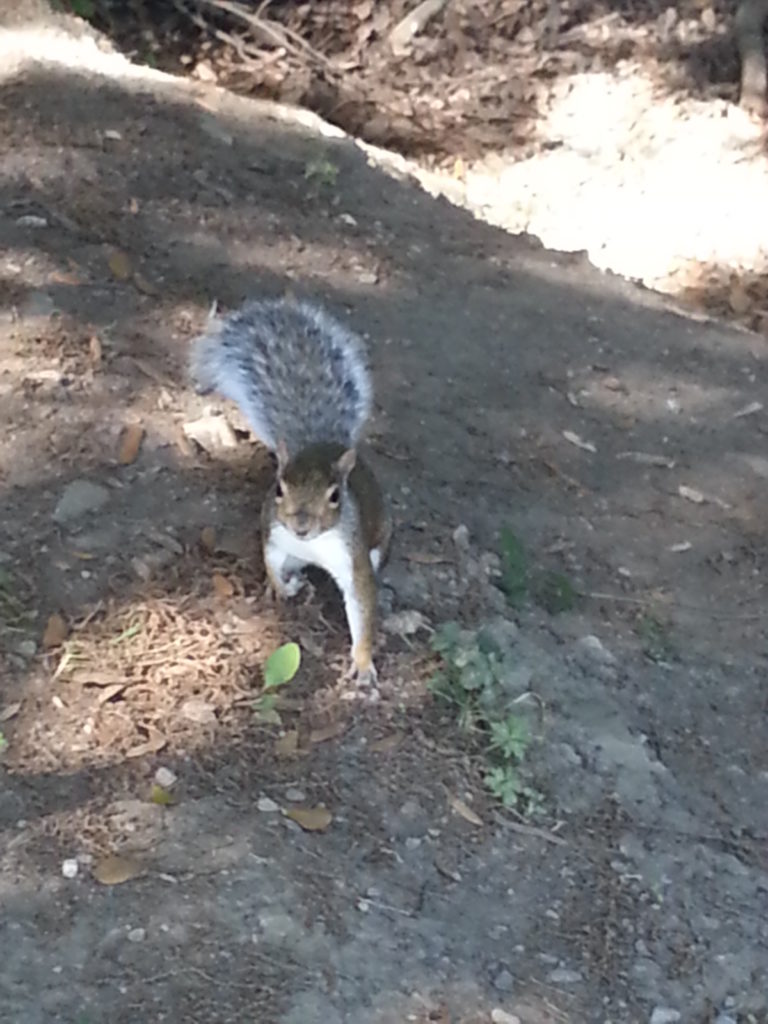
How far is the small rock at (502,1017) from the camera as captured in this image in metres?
2.60

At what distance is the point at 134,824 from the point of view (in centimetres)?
272

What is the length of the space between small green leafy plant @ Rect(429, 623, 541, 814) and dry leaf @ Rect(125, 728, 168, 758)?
1.98 ft

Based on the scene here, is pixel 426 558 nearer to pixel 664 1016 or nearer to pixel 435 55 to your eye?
pixel 664 1016

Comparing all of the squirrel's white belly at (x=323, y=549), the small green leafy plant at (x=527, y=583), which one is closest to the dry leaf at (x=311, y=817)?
the squirrel's white belly at (x=323, y=549)

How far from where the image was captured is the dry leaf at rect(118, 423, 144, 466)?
11.5 feet

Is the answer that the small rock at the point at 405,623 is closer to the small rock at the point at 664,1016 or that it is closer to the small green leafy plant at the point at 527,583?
the small green leafy plant at the point at 527,583

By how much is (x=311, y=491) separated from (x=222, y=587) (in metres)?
0.44

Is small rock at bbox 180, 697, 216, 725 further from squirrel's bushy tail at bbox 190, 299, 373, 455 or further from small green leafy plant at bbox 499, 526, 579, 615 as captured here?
small green leafy plant at bbox 499, 526, 579, 615

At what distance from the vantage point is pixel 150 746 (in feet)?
9.44

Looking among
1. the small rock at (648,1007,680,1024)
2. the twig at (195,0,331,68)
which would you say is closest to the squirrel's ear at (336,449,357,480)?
the small rock at (648,1007,680,1024)

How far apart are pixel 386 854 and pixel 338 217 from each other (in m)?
2.82

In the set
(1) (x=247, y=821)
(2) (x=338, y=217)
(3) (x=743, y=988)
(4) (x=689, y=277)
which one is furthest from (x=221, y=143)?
(3) (x=743, y=988)

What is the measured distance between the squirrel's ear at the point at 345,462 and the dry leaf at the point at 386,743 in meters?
0.55

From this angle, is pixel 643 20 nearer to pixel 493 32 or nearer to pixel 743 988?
pixel 493 32
